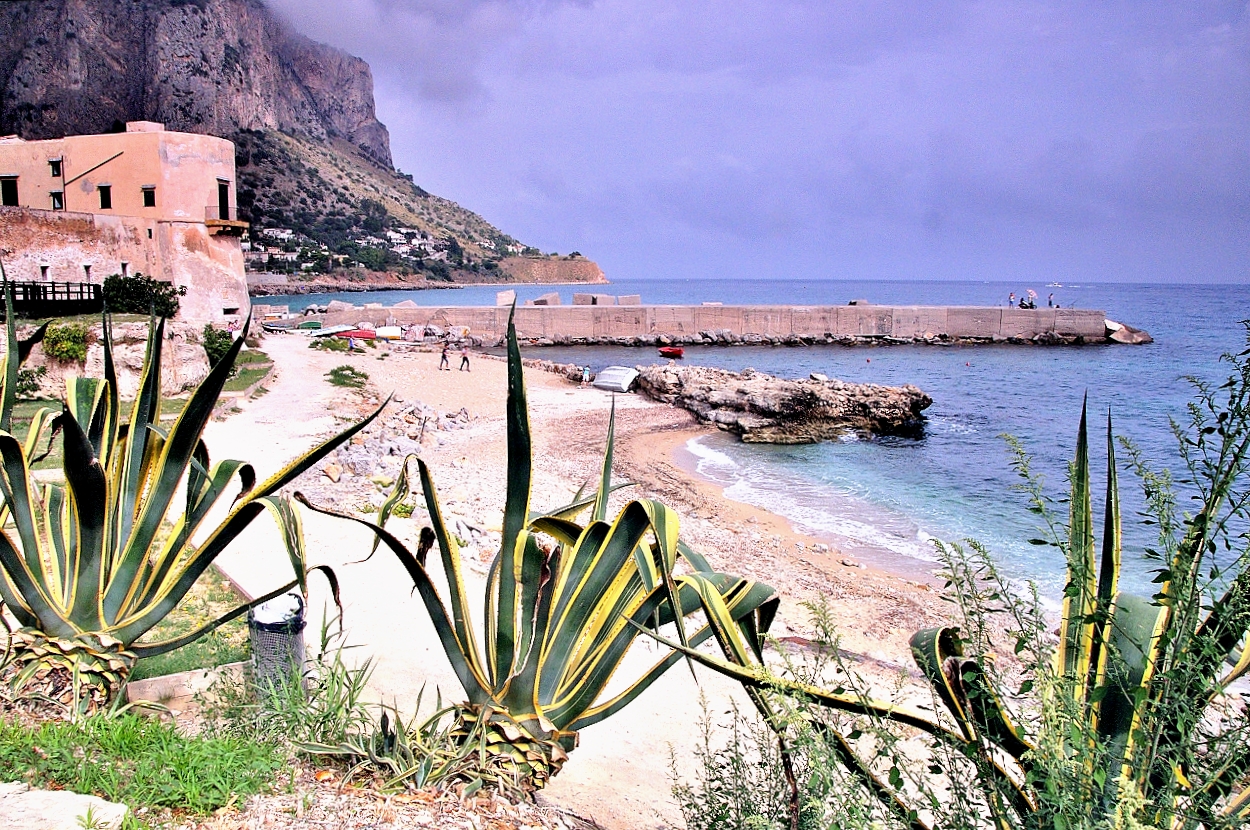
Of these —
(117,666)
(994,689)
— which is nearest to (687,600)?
(994,689)

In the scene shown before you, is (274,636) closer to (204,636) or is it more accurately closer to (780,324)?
(204,636)

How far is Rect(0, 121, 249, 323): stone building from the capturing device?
2219 centimetres

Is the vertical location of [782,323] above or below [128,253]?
below

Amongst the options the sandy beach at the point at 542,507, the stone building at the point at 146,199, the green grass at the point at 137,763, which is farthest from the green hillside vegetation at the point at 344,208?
the green grass at the point at 137,763

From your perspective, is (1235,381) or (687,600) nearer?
(1235,381)

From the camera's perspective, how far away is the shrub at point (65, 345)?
48.3 ft

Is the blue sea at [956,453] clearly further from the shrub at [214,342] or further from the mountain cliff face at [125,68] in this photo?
the mountain cliff face at [125,68]

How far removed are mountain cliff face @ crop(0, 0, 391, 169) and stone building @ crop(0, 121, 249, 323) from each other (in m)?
66.8

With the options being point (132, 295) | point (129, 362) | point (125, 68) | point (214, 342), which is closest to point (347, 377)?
point (214, 342)

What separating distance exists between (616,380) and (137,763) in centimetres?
2614

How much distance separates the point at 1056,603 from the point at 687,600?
9538mm

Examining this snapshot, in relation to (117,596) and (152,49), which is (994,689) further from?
(152,49)

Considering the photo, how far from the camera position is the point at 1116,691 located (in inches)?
76.5

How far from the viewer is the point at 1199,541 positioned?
5.75 ft
